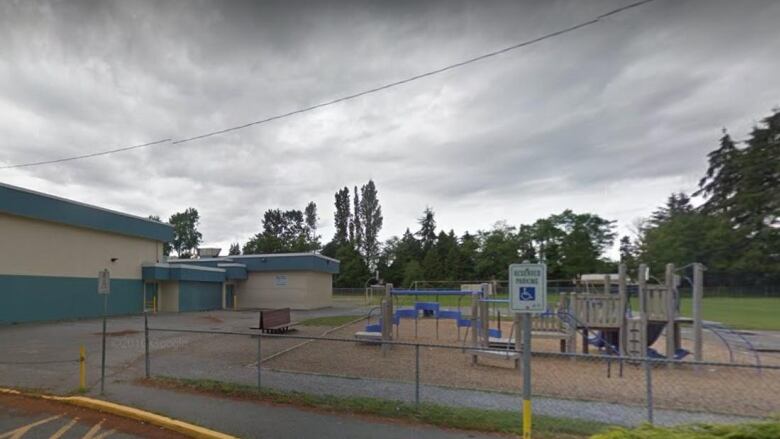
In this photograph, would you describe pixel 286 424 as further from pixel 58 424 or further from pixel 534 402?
pixel 534 402

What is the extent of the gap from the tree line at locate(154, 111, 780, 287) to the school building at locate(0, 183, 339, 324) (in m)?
35.7

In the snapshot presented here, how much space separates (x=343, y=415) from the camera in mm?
7164

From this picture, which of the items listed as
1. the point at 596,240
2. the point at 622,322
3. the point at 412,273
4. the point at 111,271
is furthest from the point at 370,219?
the point at 622,322

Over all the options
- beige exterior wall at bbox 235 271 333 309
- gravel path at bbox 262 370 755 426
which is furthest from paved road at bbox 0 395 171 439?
beige exterior wall at bbox 235 271 333 309

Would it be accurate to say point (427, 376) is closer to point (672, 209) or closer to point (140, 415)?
point (140, 415)

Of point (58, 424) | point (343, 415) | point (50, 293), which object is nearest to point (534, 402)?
point (343, 415)

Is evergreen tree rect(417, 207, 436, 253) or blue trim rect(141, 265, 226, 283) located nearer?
blue trim rect(141, 265, 226, 283)

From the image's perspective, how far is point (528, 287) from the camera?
16.7 feet

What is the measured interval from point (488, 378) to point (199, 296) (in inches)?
1211

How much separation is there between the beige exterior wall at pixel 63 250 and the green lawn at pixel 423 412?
19.2m

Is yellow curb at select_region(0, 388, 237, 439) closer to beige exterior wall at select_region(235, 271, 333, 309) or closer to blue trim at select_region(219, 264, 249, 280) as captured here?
beige exterior wall at select_region(235, 271, 333, 309)

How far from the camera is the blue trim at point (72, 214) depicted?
874 inches

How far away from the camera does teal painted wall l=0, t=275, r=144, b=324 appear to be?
73.0 feet

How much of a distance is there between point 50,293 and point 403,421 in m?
25.1
